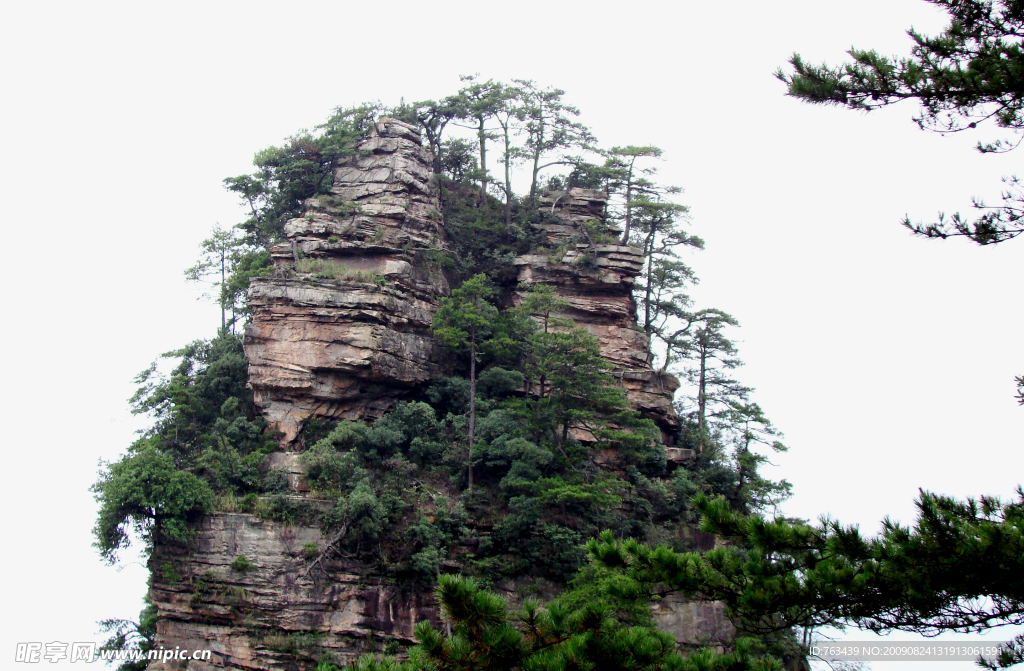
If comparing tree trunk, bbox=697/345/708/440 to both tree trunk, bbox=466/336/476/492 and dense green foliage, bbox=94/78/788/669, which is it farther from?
tree trunk, bbox=466/336/476/492

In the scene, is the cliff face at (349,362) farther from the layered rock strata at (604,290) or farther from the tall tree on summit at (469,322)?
the tall tree on summit at (469,322)

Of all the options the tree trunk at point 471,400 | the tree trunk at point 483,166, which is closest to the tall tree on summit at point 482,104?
the tree trunk at point 483,166

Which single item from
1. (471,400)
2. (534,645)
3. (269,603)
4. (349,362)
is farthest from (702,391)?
(534,645)

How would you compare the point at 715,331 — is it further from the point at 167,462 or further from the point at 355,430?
the point at 167,462

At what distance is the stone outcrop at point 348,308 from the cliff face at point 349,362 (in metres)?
0.04

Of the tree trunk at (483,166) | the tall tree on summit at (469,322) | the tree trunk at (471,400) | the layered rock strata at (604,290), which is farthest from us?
the tree trunk at (483,166)

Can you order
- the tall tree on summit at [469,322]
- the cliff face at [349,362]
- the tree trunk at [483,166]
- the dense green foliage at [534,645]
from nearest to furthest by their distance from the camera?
A: the dense green foliage at [534,645] < the cliff face at [349,362] < the tall tree on summit at [469,322] < the tree trunk at [483,166]

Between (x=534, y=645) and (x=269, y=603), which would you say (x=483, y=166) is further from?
(x=534, y=645)

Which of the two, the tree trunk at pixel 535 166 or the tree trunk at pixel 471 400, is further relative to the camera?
the tree trunk at pixel 535 166

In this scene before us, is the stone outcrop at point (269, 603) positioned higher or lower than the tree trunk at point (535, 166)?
lower

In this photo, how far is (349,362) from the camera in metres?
22.6

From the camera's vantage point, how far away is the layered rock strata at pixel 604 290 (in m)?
25.4

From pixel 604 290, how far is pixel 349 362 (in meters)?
8.56

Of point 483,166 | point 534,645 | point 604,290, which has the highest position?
point 483,166
